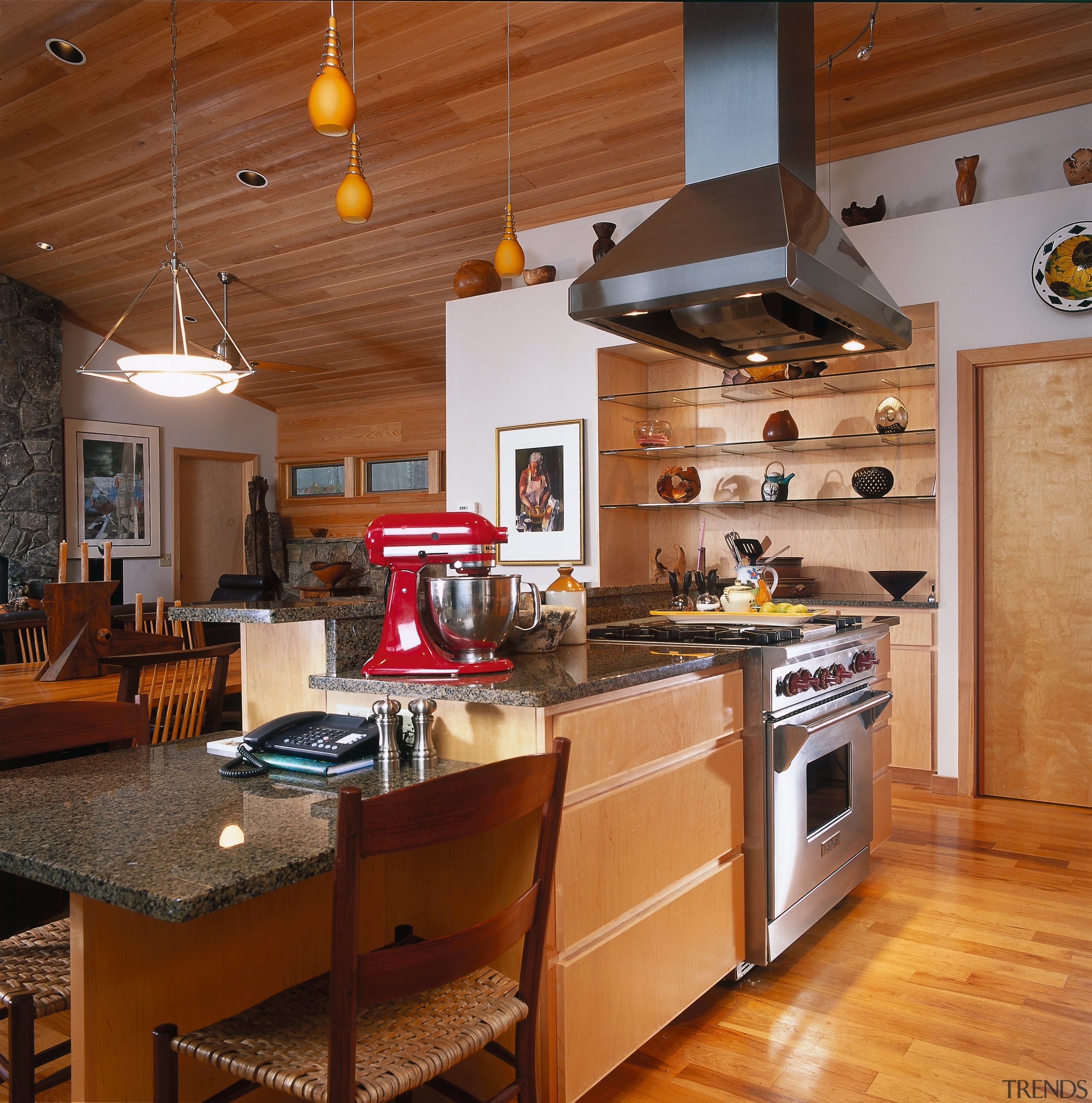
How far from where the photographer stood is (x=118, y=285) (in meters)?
7.18

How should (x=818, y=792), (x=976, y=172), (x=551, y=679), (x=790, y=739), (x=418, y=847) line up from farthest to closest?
(x=976, y=172) < (x=818, y=792) < (x=790, y=739) < (x=551, y=679) < (x=418, y=847)

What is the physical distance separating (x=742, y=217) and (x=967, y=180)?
2619 mm

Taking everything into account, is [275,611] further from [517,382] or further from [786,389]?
[517,382]

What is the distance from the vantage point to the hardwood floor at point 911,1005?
1899mm

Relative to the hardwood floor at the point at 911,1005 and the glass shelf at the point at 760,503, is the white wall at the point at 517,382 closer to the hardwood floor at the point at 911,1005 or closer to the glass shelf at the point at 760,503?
the glass shelf at the point at 760,503

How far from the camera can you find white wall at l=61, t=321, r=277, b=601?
8148 millimetres

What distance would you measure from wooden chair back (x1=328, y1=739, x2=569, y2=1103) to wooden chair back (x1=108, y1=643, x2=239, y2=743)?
168 centimetres

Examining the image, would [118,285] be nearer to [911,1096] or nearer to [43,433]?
[43,433]

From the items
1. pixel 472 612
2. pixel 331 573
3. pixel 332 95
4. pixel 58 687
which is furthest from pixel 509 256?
pixel 331 573

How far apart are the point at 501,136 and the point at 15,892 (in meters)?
3.98

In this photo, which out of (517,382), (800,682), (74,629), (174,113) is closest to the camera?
(800,682)

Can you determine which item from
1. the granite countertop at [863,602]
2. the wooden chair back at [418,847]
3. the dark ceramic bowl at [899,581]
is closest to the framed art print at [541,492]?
the granite countertop at [863,602]

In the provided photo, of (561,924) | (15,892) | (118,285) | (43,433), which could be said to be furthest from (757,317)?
(43,433)

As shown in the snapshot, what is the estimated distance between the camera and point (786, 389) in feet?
15.6
